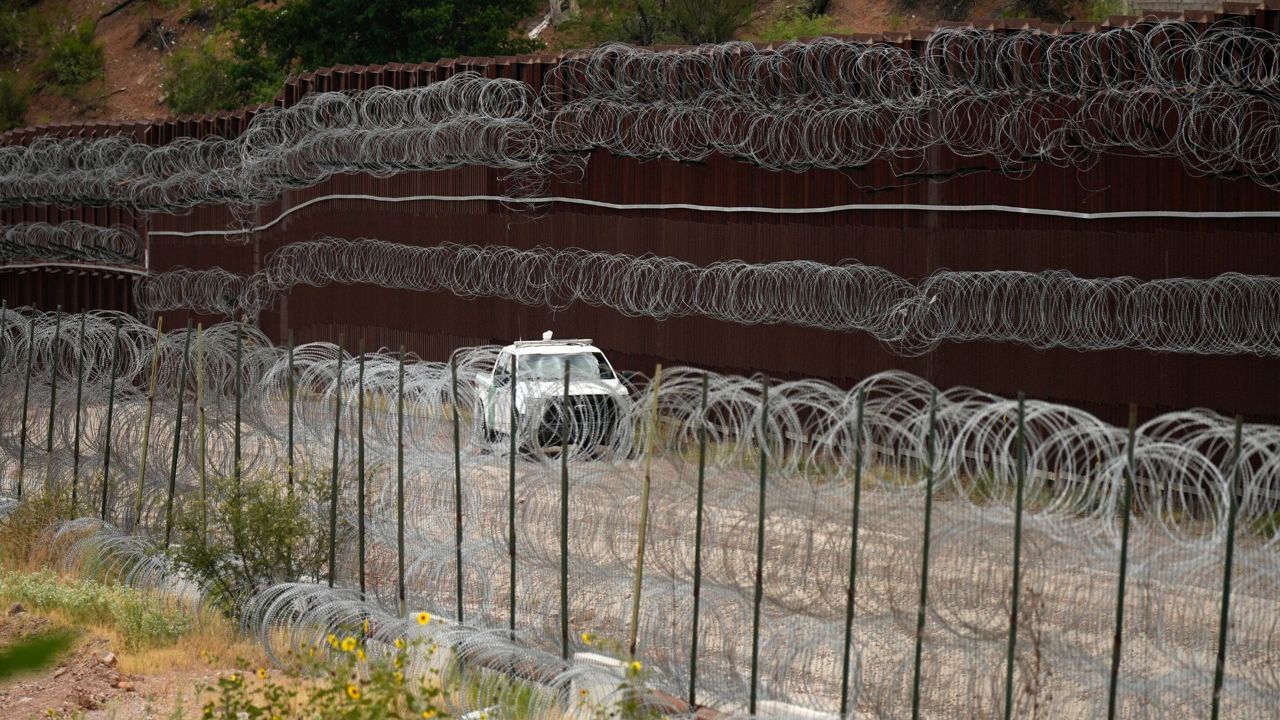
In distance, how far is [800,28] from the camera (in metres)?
43.4

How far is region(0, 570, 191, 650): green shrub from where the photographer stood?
10.1 meters

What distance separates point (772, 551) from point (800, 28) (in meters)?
36.3

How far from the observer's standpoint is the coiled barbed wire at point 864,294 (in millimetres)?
14086

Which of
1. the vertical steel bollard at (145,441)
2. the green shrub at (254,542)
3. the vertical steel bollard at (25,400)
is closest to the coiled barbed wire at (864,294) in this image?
the green shrub at (254,542)

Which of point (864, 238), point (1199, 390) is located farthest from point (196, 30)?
point (1199, 390)

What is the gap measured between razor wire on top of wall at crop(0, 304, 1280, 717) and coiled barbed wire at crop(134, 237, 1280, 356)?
4930 mm

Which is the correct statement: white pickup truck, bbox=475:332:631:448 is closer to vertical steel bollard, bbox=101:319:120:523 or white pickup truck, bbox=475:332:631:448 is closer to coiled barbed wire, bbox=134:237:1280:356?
vertical steel bollard, bbox=101:319:120:523

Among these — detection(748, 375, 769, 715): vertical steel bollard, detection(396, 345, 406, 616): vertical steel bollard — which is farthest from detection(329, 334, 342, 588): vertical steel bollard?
detection(748, 375, 769, 715): vertical steel bollard

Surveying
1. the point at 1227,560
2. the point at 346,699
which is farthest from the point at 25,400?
the point at 1227,560

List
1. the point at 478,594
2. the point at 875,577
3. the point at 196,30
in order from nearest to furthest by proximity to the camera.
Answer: the point at 875,577 → the point at 478,594 → the point at 196,30

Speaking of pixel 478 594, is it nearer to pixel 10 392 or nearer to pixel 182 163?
pixel 10 392

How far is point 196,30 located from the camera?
63250mm

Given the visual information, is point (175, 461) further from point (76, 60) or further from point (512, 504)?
point (76, 60)

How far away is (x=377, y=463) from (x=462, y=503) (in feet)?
2.60
